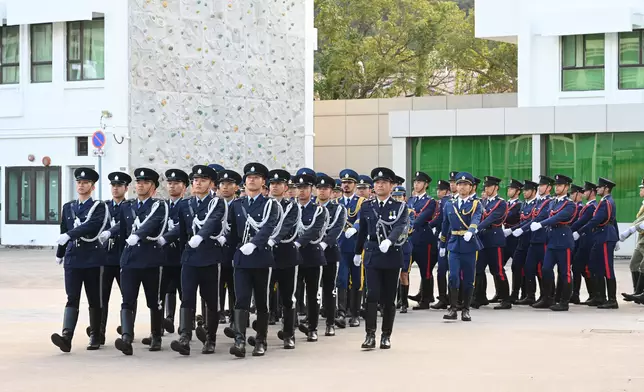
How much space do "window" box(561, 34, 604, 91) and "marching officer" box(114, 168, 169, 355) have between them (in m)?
25.1

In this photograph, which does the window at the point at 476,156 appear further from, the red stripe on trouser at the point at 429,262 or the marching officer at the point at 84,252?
the marching officer at the point at 84,252

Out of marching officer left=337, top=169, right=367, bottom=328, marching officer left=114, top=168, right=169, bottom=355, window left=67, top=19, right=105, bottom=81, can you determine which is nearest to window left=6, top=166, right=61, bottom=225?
window left=67, top=19, right=105, bottom=81

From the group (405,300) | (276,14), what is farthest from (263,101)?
(405,300)

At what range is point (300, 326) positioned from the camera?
1537 cm

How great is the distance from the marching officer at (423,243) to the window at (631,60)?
61.1ft

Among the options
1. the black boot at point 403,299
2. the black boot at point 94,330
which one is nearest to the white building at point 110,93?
the black boot at point 403,299

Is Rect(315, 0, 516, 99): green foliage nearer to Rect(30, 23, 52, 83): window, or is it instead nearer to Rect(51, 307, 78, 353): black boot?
Rect(30, 23, 52, 83): window

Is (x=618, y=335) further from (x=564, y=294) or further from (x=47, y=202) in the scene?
(x=47, y=202)

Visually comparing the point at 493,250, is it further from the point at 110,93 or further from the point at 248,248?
the point at 110,93

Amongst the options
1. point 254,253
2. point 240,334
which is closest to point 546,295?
point 254,253

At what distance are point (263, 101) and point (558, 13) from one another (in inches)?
415

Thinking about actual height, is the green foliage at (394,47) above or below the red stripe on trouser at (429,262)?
above

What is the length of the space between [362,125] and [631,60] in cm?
1297

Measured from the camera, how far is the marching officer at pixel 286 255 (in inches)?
555
